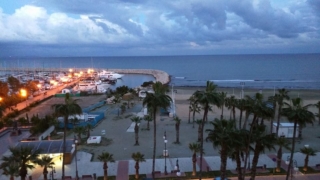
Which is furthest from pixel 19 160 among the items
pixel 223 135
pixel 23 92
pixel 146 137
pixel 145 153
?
pixel 23 92

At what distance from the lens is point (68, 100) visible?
72.1ft

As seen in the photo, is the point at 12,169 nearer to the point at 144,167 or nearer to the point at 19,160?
the point at 19,160

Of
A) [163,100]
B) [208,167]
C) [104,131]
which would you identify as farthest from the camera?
[104,131]

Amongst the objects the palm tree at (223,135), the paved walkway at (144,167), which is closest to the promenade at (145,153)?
the paved walkway at (144,167)

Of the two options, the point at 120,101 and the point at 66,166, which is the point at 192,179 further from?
the point at 120,101

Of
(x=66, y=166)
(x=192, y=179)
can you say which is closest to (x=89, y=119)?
(x=66, y=166)

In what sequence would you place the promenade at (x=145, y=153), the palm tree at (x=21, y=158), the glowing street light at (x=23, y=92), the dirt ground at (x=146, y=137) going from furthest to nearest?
the glowing street light at (x=23, y=92) < the dirt ground at (x=146, y=137) < the promenade at (x=145, y=153) < the palm tree at (x=21, y=158)

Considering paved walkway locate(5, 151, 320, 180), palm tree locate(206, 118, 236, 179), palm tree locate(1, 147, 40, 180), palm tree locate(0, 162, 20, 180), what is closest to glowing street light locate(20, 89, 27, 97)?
paved walkway locate(5, 151, 320, 180)

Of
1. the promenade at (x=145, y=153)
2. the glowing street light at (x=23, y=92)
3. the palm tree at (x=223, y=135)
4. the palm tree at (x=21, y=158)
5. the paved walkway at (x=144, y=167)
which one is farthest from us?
the glowing street light at (x=23, y=92)

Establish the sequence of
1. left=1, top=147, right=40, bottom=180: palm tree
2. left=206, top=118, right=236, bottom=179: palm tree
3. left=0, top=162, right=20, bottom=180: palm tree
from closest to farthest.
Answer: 1. left=206, top=118, right=236, bottom=179: palm tree
2. left=1, top=147, right=40, bottom=180: palm tree
3. left=0, top=162, right=20, bottom=180: palm tree

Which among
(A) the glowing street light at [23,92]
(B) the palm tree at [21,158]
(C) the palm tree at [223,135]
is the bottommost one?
(A) the glowing street light at [23,92]

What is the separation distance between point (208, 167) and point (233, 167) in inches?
108

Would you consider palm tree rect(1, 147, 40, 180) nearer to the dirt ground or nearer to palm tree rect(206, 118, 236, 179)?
the dirt ground

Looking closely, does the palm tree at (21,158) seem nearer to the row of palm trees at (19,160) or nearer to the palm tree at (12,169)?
the row of palm trees at (19,160)
